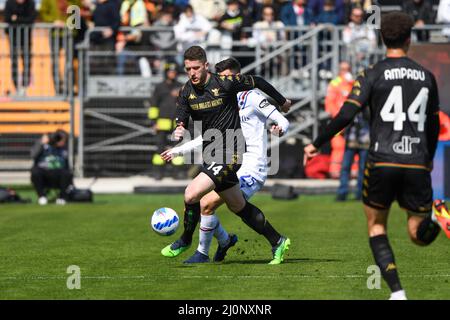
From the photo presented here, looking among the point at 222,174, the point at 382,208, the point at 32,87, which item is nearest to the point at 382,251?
the point at 382,208

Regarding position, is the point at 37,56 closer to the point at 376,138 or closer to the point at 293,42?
the point at 293,42

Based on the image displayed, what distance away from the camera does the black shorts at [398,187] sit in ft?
30.5

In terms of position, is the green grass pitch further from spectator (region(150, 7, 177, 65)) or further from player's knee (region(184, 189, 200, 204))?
spectator (region(150, 7, 177, 65))

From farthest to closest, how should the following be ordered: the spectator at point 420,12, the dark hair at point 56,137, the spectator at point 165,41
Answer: the spectator at point 165,41 → the spectator at point 420,12 → the dark hair at point 56,137

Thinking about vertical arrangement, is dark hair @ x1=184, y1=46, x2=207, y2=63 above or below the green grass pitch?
above

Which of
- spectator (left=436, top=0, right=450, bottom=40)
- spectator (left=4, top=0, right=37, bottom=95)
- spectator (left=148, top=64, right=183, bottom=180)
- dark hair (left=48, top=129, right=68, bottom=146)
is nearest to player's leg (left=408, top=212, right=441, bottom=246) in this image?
dark hair (left=48, top=129, right=68, bottom=146)

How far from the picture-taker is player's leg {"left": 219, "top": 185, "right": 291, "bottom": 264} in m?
12.3

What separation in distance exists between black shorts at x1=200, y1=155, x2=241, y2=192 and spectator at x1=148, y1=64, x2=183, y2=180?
13.0 m

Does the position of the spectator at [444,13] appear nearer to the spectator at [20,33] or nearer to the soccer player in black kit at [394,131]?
→ the spectator at [20,33]

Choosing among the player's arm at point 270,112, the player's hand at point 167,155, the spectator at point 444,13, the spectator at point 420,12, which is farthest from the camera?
the spectator at point 420,12

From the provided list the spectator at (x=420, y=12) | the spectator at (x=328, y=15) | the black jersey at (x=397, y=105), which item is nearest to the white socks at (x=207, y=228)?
the black jersey at (x=397, y=105)

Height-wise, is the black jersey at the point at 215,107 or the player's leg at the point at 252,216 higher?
the black jersey at the point at 215,107

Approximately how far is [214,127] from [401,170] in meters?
3.40

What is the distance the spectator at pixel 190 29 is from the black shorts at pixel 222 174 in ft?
47.0
